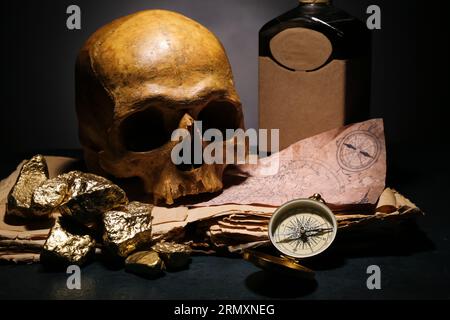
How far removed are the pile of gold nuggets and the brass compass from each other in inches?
7.9

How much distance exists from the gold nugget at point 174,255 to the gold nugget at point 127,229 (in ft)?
0.15

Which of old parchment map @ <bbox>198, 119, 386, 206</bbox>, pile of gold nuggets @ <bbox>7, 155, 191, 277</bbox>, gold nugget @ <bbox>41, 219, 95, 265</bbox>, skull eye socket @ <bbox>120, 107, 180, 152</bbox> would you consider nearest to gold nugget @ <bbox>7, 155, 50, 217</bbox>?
pile of gold nuggets @ <bbox>7, 155, 191, 277</bbox>

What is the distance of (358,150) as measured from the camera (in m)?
2.21

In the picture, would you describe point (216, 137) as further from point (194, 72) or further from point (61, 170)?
point (61, 170)

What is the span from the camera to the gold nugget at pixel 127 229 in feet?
6.17

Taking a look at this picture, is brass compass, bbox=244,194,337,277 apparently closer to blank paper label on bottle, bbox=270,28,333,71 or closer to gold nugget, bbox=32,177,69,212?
gold nugget, bbox=32,177,69,212

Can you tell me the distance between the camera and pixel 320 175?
2.19 meters

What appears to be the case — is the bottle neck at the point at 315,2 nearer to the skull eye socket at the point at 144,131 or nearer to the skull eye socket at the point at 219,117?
the skull eye socket at the point at 219,117

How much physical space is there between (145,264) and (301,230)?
336 millimetres

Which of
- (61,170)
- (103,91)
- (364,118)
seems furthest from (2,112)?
(364,118)

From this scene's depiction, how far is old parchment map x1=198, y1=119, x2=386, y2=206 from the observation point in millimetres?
2092

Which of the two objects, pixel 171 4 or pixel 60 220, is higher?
pixel 171 4

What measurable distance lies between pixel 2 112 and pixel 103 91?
1.06 metres

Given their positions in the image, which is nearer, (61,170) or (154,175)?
(154,175)
